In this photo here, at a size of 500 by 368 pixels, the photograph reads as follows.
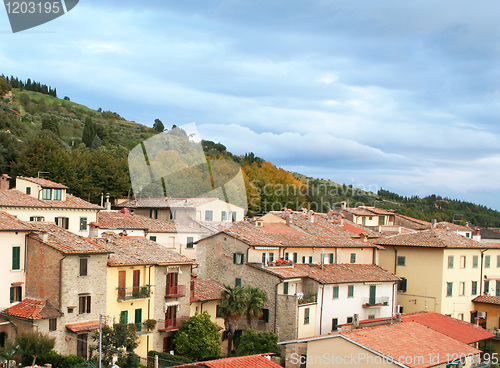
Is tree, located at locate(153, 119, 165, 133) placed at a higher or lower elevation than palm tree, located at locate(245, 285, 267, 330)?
higher

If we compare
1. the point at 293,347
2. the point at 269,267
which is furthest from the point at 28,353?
the point at 269,267

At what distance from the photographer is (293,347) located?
30250 mm

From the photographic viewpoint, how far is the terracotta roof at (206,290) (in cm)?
3500

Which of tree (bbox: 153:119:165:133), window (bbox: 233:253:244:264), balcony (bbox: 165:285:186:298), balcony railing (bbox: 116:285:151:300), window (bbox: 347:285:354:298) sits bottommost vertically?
window (bbox: 347:285:354:298)

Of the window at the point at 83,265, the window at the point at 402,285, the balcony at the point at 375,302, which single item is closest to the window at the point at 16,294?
the window at the point at 83,265

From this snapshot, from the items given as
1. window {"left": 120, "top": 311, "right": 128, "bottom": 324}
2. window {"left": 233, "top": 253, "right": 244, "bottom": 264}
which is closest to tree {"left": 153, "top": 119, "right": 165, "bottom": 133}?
window {"left": 233, "top": 253, "right": 244, "bottom": 264}

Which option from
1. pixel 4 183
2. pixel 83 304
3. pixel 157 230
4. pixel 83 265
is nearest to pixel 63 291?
pixel 83 304

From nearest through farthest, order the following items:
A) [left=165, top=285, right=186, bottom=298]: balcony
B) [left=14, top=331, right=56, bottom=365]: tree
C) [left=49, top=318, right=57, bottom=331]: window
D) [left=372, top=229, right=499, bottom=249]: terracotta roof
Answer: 1. [left=14, top=331, right=56, bottom=365]: tree
2. [left=49, top=318, right=57, bottom=331]: window
3. [left=165, top=285, right=186, bottom=298]: balcony
4. [left=372, top=229, right=499, bottom=249]: terracotta roof

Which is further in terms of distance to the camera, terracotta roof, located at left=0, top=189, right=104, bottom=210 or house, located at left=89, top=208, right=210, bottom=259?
house, located at left=89, top=208, right=210, bottom=259

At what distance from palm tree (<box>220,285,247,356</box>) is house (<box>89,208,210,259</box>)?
1061cm

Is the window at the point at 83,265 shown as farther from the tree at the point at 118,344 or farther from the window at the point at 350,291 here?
the window at the point at 350,291

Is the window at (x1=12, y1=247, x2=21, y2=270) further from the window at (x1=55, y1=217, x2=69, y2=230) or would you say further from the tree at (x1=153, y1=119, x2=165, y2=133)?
the tree at (x1=153, y1=119, x2=165, y2=133)

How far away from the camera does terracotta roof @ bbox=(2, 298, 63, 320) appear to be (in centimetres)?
2598

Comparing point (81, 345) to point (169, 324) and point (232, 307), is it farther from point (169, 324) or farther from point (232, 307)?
point (232, 307)
